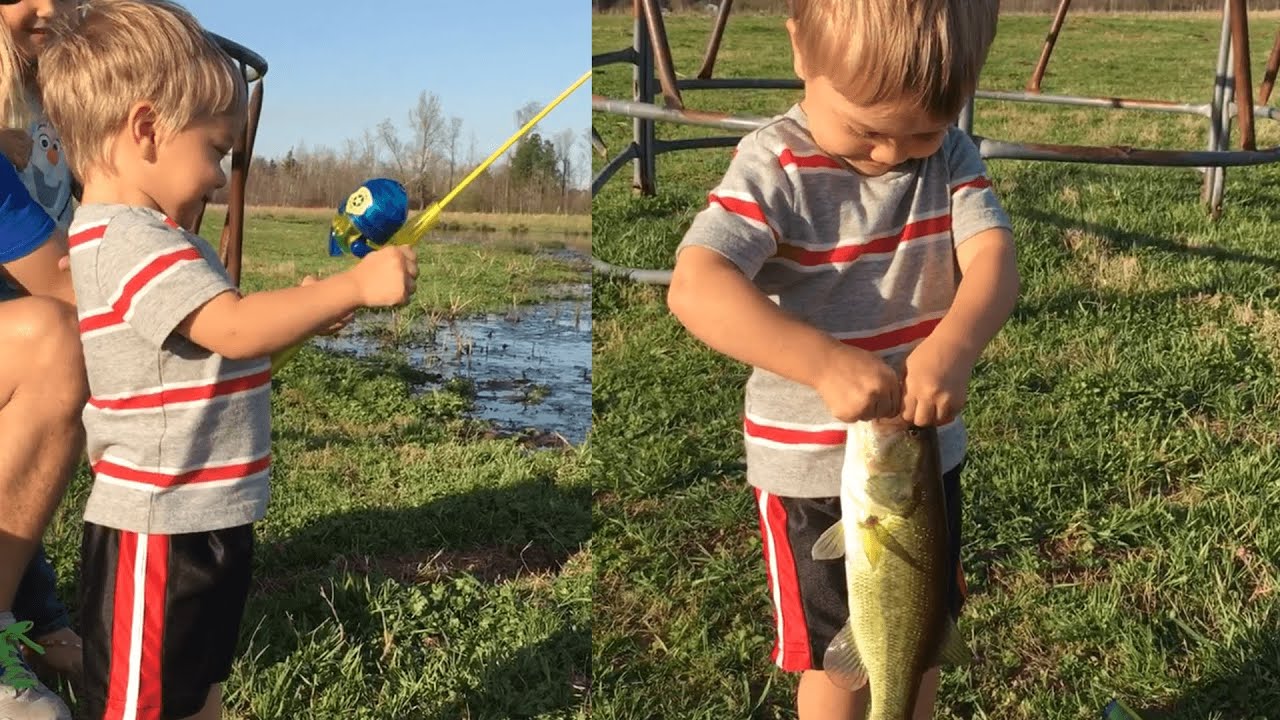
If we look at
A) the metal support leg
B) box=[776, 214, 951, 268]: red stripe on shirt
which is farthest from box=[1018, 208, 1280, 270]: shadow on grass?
box=[776, 214, 951, 268]: red stripe on shirt

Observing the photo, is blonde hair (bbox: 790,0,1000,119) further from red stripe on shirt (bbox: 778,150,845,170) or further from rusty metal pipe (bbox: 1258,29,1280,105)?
rusty metal pipe (bbox: 1258,29,1280,105)

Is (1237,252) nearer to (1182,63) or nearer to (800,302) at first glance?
(800,302)

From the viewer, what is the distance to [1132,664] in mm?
2744

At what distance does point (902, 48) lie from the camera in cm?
165

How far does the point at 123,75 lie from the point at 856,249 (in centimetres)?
125

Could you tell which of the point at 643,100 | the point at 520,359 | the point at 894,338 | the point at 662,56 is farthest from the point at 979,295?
the point at 520,359

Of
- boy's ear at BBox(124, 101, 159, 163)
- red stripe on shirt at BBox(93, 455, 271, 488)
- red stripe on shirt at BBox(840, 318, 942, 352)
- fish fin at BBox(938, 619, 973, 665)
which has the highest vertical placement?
boy's ear at BBox(124, 101, 159, 163)

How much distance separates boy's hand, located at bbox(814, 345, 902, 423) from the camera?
1.56m

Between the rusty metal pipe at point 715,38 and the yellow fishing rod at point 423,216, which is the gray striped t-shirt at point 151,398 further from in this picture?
the rusty metal pipe at point 715,38

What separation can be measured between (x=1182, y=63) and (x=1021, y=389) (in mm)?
15672

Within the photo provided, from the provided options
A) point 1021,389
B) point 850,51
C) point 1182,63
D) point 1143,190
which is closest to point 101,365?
point 850,51

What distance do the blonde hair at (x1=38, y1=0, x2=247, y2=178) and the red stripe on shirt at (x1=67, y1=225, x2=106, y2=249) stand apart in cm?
13

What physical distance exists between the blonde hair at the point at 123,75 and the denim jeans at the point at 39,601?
1222mm

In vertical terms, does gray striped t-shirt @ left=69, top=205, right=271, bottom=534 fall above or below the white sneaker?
above
